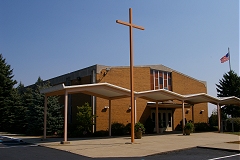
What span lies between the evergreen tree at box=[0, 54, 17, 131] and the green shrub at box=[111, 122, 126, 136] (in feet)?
47.4

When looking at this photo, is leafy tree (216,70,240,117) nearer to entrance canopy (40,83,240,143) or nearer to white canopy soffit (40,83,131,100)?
entrance canopy (40,83,240,143)

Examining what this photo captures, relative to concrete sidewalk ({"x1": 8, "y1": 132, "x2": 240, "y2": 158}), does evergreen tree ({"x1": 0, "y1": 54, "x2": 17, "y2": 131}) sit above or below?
above

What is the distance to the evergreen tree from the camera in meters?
36.5

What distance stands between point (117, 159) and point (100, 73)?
16680 millimetres

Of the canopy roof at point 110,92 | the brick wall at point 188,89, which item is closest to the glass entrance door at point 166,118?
the brick wall at point 188,89

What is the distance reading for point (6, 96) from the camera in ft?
137

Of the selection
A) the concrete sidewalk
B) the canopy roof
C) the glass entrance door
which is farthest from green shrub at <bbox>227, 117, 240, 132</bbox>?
the concrete sidewalk

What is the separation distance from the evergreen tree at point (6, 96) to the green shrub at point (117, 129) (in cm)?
1444

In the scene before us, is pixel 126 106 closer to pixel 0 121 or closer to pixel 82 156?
pixel 82 156

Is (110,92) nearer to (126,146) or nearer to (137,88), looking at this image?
(126,146)

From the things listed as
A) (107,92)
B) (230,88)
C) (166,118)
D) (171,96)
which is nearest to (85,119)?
(107,92)

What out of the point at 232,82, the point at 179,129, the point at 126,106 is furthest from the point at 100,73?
the point at 232,82

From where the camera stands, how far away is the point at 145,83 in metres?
31.3

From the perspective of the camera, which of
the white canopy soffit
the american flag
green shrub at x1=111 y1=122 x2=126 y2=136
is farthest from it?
the american flag
